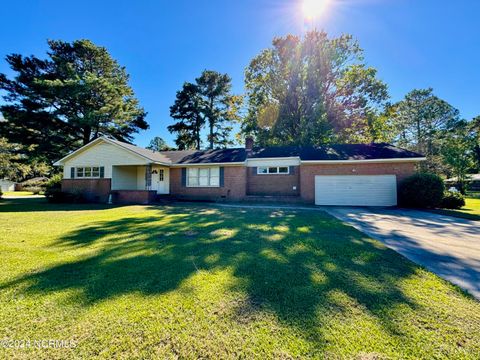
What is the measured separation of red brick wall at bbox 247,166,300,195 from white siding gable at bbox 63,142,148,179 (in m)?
8.20

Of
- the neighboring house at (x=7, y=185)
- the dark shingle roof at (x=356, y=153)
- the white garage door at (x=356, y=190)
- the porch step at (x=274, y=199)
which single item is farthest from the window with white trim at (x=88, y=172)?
the neighboring house at (x=7, y=185)

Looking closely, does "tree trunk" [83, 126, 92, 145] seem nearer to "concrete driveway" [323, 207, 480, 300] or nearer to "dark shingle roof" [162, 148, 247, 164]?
"dark shingle roof" [162, 148, 247, 164]

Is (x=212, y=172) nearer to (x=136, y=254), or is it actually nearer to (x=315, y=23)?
(x=136, y=254)

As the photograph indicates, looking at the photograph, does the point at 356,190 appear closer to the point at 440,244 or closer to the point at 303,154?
the point at 303,154

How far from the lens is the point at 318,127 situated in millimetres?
23172

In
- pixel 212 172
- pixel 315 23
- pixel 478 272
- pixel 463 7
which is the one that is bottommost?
pixel 478 272

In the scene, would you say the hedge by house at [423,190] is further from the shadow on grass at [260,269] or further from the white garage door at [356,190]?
the shadow on grass at [260,269]

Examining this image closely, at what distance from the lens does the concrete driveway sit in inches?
159

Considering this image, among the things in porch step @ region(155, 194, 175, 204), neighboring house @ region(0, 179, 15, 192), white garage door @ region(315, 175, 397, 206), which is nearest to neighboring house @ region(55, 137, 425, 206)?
white garage door @ region(315, 175, 397, 206)

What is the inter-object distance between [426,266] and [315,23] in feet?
86.0

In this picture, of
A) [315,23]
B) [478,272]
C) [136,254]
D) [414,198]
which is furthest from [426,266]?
[315,23]

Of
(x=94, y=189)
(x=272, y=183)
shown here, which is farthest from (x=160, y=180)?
(x=272, y=183)

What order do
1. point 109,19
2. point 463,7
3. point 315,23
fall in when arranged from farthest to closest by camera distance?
1. point 315,23
2. point 109,19
3. point 463,7

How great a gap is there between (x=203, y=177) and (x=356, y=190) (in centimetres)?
1159
